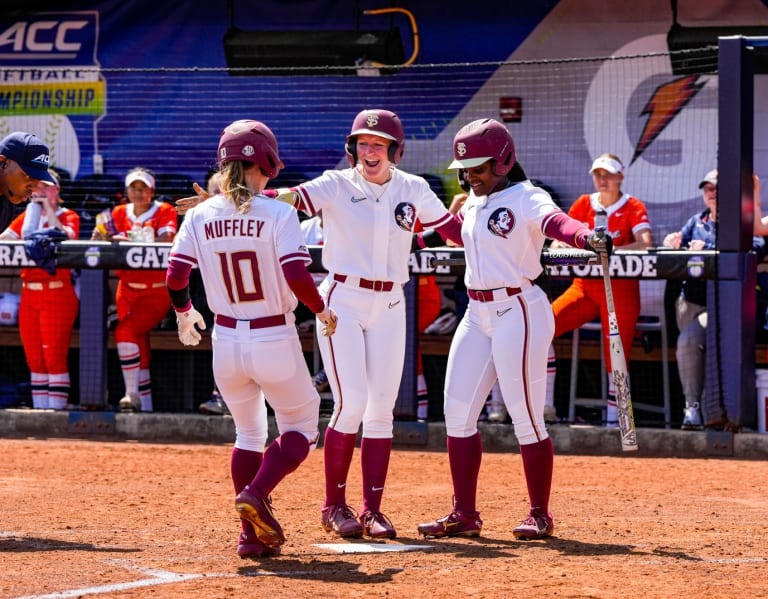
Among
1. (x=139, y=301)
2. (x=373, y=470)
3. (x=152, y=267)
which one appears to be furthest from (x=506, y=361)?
(x=139, y=301)

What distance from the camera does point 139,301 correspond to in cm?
1046

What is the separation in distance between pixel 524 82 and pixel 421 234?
520 cm

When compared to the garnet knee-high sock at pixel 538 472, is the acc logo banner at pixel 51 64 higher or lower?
higher

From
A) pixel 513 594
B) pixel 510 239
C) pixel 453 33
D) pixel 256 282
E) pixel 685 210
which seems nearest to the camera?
pixel 513 594

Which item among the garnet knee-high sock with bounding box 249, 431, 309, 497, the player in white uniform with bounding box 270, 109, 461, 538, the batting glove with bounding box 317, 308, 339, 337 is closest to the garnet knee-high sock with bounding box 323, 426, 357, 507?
the player in white uniform with bounding box 270, 109, 461, 538

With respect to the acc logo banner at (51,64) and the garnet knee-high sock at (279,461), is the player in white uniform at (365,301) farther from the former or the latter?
the acc logo banner at (51,64)

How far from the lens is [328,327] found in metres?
5.60

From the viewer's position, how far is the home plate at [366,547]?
5.83m

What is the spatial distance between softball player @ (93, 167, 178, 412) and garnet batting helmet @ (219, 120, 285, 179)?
4833mm

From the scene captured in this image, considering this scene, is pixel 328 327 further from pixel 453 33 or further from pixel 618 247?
pixel 453 33

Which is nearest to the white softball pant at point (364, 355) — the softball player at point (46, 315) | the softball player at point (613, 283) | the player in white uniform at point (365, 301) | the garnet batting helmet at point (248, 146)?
the player in white uniform at point (365, 301)

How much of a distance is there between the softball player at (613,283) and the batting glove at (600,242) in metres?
3.90

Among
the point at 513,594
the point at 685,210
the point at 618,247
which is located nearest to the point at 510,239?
the point at 513,594

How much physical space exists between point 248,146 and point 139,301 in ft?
17.0
